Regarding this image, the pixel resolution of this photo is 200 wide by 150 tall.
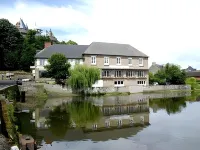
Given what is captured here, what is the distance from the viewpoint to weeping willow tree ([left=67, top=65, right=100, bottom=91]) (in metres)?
45.5

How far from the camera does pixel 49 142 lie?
15523 mm

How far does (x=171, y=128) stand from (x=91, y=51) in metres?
36.4

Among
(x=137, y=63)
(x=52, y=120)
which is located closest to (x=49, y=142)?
(x=52, y=120)

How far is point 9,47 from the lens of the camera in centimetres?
5894

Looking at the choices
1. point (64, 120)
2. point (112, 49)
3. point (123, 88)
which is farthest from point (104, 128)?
point (112, 49)

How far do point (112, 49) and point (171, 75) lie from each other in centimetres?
1482

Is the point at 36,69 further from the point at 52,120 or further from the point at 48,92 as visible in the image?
the point at 52,120

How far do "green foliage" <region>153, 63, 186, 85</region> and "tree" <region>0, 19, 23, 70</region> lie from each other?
104ft

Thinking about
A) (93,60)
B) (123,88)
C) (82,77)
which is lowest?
(123,88)

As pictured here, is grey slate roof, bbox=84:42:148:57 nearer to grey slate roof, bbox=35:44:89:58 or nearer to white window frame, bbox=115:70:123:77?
grey slate roof, bbox=35:44:89:58

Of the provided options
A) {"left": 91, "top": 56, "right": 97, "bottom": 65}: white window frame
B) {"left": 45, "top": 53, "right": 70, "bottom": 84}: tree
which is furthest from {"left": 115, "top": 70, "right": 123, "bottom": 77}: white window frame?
{"left": 45, "top": 53, "right": 70, "bottom": 84}: tree

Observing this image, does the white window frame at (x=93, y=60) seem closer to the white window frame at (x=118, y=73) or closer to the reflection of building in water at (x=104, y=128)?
the white window frame at (x=118, y=73)

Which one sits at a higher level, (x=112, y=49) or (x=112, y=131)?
(x=112, y=49)

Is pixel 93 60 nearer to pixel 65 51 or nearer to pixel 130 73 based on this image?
pixel 65 51
